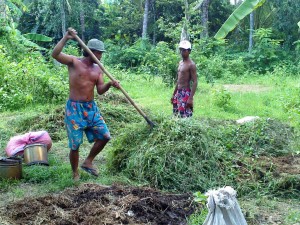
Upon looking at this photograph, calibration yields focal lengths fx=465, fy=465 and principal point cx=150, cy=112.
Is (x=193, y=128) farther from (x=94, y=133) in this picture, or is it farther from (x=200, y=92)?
(x=200, y=92)

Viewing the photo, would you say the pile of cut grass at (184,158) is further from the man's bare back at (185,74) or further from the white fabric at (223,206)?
the white fabric at (223,206)

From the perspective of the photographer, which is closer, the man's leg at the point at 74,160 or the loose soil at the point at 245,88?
the man's leg at the point at 74,160

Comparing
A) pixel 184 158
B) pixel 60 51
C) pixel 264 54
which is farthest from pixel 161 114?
pixel 264 54

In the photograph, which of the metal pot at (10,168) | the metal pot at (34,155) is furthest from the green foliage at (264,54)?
the metal pot at (10,168)

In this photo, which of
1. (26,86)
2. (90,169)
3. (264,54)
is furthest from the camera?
(264,54)

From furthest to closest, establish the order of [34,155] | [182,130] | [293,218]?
[34,155] → [182,130] → [293,218]

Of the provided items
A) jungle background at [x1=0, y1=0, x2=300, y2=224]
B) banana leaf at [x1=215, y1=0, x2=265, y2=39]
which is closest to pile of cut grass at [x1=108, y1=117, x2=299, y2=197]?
jungle background at [x1=0, y1=0, x2=300, y2=224]

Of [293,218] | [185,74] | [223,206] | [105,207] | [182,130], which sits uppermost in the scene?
[185,74]

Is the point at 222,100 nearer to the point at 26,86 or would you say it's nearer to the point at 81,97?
the point at 26,86

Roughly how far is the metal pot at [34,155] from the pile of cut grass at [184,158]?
985 mm

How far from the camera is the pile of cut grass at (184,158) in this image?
5223 mm

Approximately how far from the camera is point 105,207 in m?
4.45

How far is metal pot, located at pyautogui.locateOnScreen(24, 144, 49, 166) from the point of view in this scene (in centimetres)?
624

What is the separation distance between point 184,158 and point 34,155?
214cm
